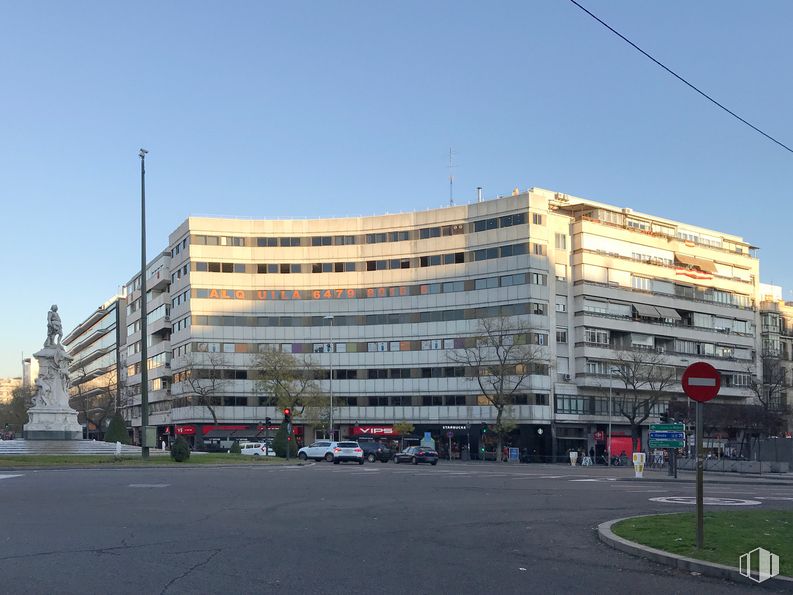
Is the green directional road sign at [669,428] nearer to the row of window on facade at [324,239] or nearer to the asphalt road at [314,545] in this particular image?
the asphalt road at [314,545]

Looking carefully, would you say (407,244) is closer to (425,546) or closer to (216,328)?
(216,328)

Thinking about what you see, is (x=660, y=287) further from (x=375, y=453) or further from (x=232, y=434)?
(x=232, y=434)

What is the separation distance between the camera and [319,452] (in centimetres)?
5931

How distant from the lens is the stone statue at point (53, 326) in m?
49.5

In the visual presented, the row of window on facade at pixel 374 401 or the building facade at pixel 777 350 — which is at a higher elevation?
the building facade at pixel 777 350

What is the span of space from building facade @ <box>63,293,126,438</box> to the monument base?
63.3 metres

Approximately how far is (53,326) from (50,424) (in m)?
5.62

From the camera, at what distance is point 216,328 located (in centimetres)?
8994

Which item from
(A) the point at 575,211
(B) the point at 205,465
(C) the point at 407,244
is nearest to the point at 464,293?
(C) the point at 407,244

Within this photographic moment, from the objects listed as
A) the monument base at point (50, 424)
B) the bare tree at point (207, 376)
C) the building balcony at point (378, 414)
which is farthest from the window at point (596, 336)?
the monument base at point (50, 424)

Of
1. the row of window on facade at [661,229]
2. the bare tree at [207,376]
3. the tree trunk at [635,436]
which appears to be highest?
the row of window on facade at [661,229]

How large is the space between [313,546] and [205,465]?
29.1 m

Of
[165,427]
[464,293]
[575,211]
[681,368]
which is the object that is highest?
[575,211]

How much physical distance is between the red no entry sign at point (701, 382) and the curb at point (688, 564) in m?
2.17
